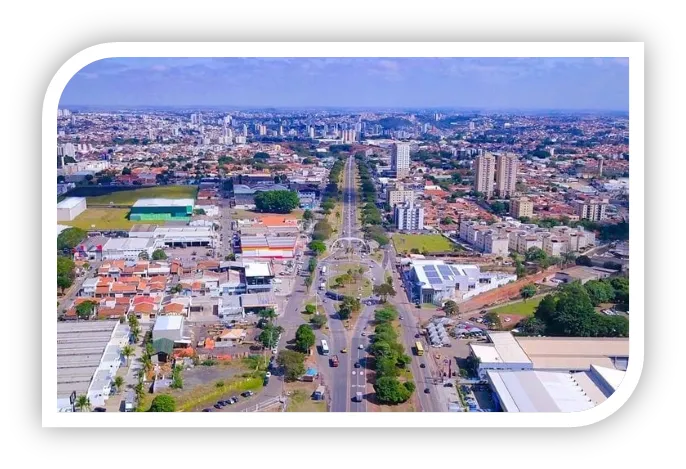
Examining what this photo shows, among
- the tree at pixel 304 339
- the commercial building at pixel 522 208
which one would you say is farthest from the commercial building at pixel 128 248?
the commercial building at pixel 522 208

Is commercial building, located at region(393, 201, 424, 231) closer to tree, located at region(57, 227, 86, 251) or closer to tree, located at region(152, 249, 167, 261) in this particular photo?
tree, located at region(152, 249, 167, 261)

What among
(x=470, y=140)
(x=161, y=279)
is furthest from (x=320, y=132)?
(x=161, y=279)

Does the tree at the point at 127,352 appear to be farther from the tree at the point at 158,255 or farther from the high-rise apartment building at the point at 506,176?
the high-rise apartment building at the point at 506,176

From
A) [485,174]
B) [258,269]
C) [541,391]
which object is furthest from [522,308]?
[485,174]

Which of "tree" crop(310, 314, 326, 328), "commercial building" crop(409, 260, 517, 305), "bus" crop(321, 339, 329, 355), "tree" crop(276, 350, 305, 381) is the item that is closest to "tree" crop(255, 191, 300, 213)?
"commercial building" crop(409, 260, 517, 305)

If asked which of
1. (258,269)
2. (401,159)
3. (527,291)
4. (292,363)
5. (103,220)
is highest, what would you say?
(401,159)

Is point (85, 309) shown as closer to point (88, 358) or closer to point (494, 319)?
point (88, 358)

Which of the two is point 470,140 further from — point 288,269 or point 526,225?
point 288,269
